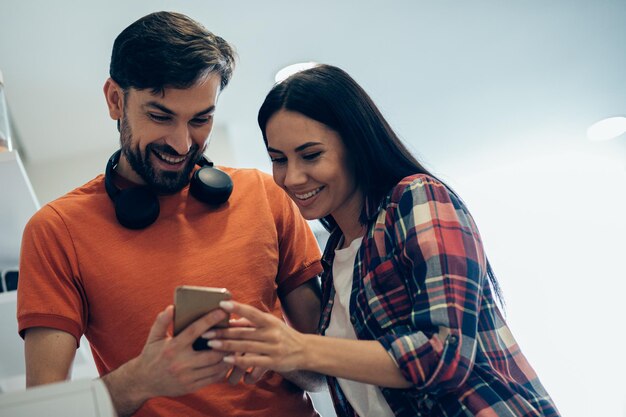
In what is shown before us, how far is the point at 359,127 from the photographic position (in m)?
1.12

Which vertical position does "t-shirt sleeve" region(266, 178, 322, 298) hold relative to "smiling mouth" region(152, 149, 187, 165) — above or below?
below

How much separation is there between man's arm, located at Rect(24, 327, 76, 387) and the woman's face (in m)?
0.49

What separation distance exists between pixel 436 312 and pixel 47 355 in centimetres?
65

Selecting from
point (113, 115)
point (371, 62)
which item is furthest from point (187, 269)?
point (371, 62)

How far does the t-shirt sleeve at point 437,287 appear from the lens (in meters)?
0.85

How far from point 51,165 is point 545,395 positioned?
2.67 m

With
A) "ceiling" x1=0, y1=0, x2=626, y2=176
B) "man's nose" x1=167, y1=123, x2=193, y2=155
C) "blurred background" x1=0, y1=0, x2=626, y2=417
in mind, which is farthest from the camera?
"blurred background" x1=0, y1=0, x2=626, y2=417

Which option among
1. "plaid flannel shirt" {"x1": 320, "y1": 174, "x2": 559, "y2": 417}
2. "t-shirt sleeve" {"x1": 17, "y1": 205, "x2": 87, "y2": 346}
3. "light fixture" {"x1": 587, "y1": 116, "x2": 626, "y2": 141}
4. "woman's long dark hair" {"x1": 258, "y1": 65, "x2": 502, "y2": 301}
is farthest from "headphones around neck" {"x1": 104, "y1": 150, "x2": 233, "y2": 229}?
"light fixture" {"x1": 587, "y1": 116, "x2": 626, "y2": 141}

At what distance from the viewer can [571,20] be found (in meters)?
2.77

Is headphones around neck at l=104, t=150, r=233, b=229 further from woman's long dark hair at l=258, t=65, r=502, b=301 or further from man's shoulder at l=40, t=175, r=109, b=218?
woman's long dark hair at l=258, t=65, r=502, b=301

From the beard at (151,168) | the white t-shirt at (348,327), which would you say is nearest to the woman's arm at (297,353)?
the white t-shirt at (348,327)

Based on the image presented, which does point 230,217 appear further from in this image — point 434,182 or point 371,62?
point 371,62

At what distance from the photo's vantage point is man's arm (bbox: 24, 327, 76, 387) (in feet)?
3.24

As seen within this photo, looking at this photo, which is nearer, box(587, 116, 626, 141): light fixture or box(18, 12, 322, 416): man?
box(18, 12, 322, 416): man
